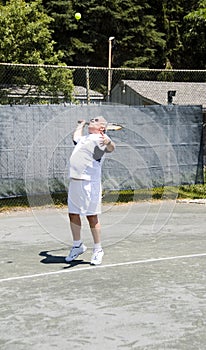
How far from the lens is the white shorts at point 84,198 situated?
723 cm

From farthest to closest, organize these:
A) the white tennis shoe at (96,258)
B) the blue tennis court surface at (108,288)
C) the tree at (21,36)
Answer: the tree at (21,36)
the white tennis shoe at (96,258)
the blue tennis court surface at (108,288)

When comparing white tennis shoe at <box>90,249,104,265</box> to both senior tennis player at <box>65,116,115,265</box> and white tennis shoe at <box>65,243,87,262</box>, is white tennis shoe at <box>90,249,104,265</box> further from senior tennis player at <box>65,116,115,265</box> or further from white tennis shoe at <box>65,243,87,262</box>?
white tennis shoe at <box>65,243,87,262</box>

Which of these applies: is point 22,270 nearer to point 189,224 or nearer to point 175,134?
point 189,224

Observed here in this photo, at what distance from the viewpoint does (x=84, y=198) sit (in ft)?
23.7

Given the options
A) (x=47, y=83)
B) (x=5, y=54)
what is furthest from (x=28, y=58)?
(x=47, y=83)

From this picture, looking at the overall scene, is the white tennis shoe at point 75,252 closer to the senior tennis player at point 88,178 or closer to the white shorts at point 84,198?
the senior tennis player at point 88,178

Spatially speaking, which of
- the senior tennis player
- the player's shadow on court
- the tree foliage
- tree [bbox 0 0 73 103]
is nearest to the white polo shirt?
the senior tennis player

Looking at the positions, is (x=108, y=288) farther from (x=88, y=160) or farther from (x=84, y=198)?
(x=88, y=160)

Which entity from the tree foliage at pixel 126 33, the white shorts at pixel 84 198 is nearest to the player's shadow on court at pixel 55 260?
the white shorts at pixel 84 198

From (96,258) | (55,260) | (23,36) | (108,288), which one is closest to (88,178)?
(96,258)

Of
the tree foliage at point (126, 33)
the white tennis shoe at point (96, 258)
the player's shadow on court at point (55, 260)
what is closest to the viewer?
the white tennis shoe at point (96, 258)

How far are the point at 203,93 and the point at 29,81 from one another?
49.1 ft

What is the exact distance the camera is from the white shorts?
23.7 ft

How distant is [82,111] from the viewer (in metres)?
12.3
